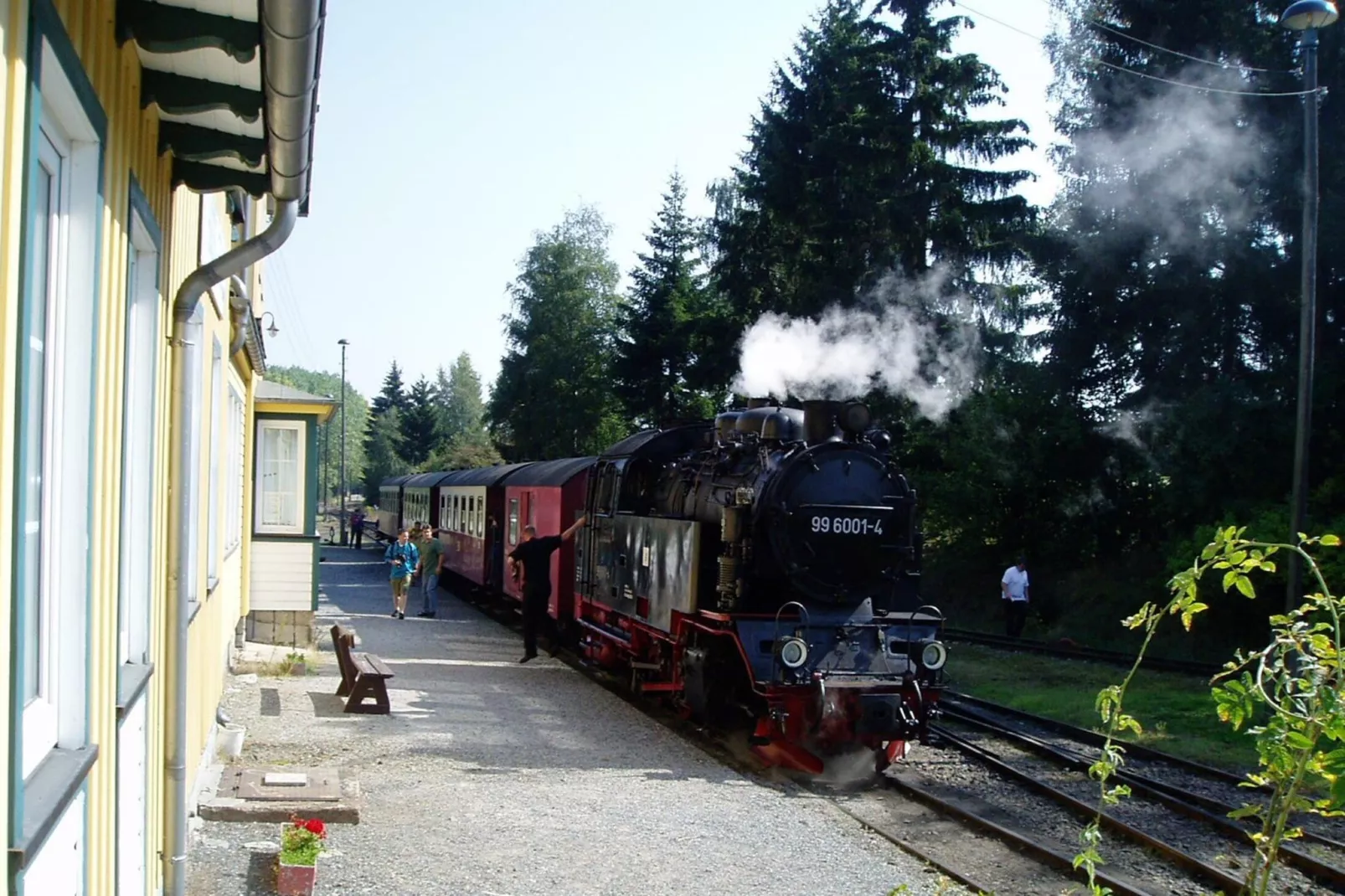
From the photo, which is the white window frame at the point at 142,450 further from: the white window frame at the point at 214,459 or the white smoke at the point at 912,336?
the white smoke at the point at 912,336

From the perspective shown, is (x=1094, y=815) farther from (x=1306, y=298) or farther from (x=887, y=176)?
(x=887, y=176)

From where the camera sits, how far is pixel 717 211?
35844 millimetres

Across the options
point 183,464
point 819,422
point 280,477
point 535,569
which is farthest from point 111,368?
point 280,477

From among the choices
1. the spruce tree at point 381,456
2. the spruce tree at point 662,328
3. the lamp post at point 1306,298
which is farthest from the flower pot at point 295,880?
the spruce tree at point 381,456

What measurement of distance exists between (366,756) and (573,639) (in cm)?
744

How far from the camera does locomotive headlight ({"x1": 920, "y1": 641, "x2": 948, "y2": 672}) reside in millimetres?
9680

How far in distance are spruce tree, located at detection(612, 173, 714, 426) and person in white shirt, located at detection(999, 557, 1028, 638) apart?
16.1m

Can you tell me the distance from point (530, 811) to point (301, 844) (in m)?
2.14

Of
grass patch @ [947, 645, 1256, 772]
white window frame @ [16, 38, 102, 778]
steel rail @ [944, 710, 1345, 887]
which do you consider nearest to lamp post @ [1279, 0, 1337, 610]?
grass patch @ [947, 645, 1256, 772]

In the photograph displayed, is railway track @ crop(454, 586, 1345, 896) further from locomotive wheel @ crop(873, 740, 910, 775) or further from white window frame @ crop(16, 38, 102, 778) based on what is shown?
white window frame @ crop(16, 38, 102, 778)

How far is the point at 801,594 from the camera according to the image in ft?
32.3

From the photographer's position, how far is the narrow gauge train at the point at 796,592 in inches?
371

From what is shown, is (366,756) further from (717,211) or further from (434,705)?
(717,211)

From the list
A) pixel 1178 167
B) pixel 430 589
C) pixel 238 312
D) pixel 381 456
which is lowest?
pixel 430 589
